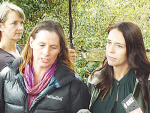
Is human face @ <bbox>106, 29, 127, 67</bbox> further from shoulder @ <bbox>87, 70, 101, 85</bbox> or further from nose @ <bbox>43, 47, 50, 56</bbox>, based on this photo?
nose @ <bbox>43, 47, 50, 56</bbox>

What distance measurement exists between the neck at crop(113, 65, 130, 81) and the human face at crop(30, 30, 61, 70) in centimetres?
56

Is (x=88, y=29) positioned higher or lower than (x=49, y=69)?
higher

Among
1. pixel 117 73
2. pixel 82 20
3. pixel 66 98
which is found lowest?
pixel 66 98

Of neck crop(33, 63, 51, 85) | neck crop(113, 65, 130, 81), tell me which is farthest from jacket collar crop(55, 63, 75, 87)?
neck crop(113, 65, 130, 81)

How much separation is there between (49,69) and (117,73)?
0.62m

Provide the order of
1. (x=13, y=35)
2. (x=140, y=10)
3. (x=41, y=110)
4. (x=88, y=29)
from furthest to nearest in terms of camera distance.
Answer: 1. (x=88, y=29)
2. (x=140, y=10)
3. (x=13, y=35)
4. (x=41, y=110)

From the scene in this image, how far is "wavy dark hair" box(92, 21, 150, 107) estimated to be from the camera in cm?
172

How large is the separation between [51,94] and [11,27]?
1.00 m

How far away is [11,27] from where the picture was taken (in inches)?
89.0

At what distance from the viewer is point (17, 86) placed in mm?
1728

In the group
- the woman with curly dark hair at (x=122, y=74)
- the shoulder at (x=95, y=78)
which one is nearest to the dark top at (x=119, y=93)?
the woman with curly dark hair at (x=122, y=74)

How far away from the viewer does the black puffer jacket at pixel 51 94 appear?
5.39 feet

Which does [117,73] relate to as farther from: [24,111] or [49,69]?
[24,111]

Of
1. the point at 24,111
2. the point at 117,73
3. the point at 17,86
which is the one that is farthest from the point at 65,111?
the point at 117,73
